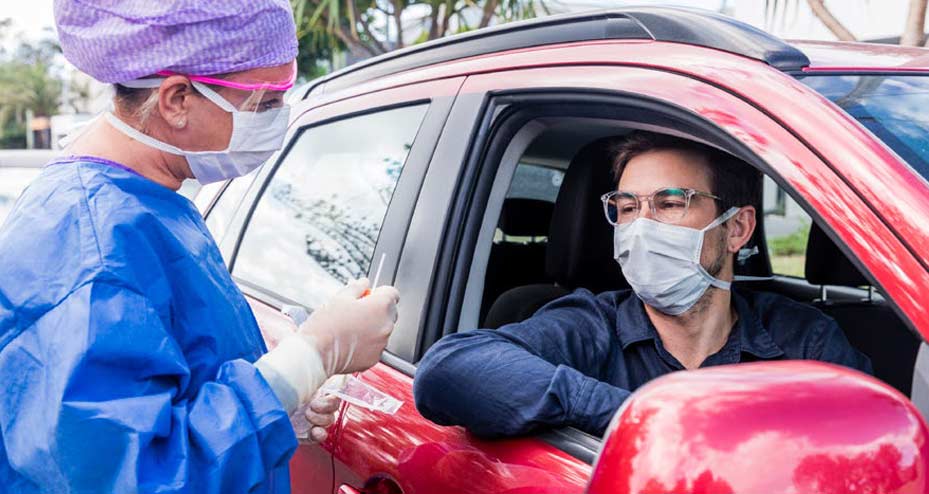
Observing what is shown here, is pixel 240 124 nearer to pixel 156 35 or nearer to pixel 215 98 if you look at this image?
pixel 215 98

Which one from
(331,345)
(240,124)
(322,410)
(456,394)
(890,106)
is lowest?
(322,410)

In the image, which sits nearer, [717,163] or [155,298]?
[155,298]

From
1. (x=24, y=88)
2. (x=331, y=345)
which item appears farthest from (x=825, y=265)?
(x=24, y=88)

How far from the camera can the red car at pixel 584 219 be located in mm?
1018

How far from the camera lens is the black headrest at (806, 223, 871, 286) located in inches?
110

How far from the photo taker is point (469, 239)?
2.06 m

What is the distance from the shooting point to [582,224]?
254cm

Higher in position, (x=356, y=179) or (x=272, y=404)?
(x=356, y=179)

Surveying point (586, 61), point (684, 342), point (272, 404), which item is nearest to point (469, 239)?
point (586, 61)

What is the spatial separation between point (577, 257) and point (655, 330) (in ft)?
1.35

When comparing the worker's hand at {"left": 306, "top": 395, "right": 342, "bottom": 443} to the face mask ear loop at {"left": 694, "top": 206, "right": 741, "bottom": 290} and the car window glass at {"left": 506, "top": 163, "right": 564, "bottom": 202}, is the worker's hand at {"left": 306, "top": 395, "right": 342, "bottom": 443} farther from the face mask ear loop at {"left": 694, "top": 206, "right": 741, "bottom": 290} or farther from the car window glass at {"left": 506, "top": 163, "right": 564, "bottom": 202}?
the car window glass at {"left": 506, "top": 163, "right": 564, "bottom": 202}

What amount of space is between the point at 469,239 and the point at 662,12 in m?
0.61

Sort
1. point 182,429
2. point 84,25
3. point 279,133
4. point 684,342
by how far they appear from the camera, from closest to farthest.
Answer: point 182,429
point 84,25
point 279,133
point 684,342

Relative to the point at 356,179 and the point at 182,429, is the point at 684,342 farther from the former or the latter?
the point at 182,429
